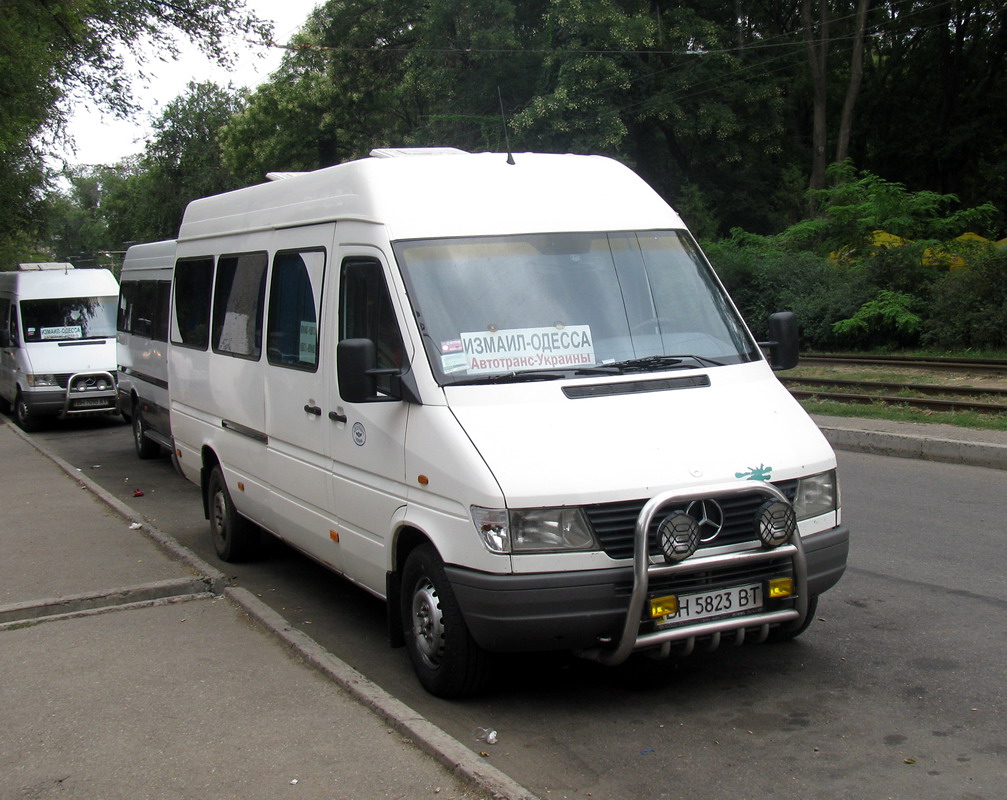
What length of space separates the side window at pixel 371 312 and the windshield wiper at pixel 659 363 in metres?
1.04

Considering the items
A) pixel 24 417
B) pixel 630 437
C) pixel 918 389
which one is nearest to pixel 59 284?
pixel 24 417

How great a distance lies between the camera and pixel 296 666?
5426 mm

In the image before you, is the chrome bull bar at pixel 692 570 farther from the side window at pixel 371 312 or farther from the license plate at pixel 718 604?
the side window at pixel 371 312

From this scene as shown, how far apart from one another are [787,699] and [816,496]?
92 centimetres

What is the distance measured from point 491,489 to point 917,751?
6.46 feet

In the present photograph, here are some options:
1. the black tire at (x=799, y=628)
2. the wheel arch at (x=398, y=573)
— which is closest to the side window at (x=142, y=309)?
the wheel arch at (x=398, y=573)

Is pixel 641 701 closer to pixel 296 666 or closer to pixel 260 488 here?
pixel 296 666

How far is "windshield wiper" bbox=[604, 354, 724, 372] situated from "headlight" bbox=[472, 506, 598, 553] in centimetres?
100

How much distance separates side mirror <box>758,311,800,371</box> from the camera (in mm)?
5992

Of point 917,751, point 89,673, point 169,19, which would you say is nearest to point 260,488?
point 89,673

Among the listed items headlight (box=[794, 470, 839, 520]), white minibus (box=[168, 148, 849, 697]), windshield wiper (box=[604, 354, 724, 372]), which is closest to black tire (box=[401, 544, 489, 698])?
white minibus (box=[168, 148, 849, 697])

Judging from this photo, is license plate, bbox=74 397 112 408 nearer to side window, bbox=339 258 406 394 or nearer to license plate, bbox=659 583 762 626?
side window, bbox=339 258 406 394

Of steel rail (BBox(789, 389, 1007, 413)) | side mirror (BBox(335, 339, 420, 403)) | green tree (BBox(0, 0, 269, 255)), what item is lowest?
steel rail (BBox(789, 389, 1007, 413))

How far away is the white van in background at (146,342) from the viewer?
12656mm
